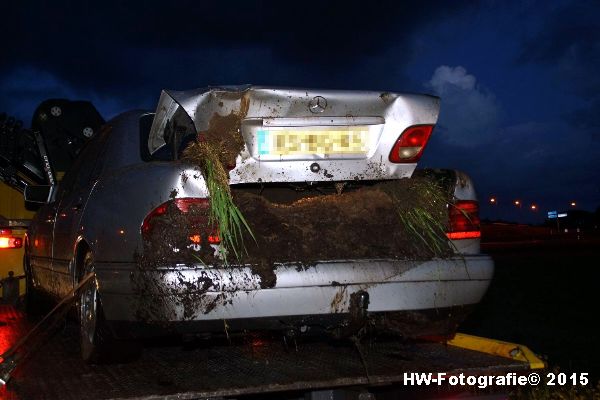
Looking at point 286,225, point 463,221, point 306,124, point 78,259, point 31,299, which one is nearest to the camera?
point 286,225

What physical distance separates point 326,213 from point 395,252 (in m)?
0.46

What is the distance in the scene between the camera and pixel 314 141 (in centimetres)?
436

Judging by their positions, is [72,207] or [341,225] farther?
[72,207]

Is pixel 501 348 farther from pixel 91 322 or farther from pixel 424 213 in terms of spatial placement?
pixel 91 322

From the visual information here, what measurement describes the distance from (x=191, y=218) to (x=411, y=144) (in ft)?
4.78

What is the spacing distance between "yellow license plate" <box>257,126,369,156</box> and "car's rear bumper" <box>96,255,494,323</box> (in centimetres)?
71

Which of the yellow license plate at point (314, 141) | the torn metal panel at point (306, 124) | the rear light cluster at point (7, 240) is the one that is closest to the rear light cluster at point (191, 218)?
the torn metal panel at point (306, 124)

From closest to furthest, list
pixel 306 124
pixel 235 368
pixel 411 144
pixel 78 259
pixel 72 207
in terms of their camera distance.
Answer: pixel 306 124 < pixel 235 368 < pixel 411 144 < pixel 78 259 < pixel 72 207

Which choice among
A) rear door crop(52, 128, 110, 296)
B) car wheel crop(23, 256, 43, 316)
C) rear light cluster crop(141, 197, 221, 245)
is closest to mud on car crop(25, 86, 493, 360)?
rear light cluster crop(141, 197, 221, 245)

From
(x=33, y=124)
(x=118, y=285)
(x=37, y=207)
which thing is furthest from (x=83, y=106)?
(x=118, y=285)

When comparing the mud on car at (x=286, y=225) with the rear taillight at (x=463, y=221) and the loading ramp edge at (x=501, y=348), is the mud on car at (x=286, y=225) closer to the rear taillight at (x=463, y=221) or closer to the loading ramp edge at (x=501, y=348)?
the rear taillight at (x=463, y=221)

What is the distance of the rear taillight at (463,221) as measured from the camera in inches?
181

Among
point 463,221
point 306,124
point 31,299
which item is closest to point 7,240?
point 31,299

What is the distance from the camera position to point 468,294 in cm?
440
